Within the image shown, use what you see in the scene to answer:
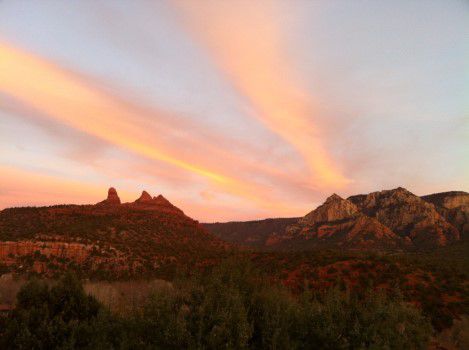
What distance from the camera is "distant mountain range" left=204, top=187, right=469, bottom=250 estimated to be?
86.9 m

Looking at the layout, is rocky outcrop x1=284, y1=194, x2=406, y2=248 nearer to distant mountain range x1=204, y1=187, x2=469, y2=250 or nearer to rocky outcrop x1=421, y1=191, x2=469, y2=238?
distant mountain range x1=204, y1=187, x2=469, y2=250

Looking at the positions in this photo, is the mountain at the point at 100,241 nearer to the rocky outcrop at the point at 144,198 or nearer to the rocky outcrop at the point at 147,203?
the rocky outcrop at the point at 147,203

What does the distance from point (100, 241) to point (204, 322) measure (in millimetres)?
39733

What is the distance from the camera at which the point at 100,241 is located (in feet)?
142

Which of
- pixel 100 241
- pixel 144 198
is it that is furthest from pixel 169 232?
pixel 144 198

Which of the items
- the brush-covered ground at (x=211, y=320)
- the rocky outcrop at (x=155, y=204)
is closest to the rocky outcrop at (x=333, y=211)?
the rocky outcrop at (x=155, y=204)

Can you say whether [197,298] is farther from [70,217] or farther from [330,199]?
[330,199]

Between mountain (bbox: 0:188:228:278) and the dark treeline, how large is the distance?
24.0m

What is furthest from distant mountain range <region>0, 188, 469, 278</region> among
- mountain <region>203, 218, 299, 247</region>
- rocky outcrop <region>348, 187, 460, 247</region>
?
mountain <region>203, 218, 299, 247</region>

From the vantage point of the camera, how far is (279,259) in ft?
117

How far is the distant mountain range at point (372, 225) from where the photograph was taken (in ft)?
285

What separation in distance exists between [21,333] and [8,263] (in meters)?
32.5

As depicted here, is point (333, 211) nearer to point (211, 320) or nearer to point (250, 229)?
point (250, 229)

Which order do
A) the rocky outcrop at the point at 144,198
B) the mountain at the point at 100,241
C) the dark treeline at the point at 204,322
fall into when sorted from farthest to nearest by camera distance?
the rocky outcrop at the point at 144,198, the mountain at the point at 100,241, the dark treeline at the point at 204,322
